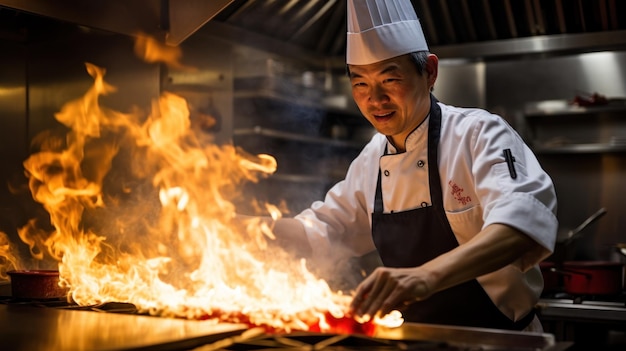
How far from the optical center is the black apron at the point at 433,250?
233 centimetres

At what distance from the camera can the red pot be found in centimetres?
358

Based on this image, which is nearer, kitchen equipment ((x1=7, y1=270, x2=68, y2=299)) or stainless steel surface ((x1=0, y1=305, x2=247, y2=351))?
stainless steel surface ((x1=0, y1=305, x2=247, y2=351))

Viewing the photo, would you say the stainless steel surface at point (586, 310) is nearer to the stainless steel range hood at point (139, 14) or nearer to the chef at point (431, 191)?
the chef at point (431, 191)

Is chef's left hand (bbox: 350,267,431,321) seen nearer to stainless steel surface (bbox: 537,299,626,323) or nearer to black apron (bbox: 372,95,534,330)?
black apron (bbox: 372,95,534,330)

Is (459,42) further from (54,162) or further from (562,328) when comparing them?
(54,162)

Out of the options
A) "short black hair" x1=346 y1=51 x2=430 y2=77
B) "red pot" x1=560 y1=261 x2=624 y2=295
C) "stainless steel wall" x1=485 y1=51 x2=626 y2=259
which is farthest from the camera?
"stainless steel wall" x1=485 y1=51 x2=626 y2=259

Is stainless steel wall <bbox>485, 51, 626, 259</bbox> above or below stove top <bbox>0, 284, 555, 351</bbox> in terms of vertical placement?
above

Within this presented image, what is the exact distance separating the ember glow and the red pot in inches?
59.4

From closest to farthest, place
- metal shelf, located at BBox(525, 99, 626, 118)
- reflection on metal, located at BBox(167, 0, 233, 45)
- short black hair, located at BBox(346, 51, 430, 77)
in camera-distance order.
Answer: short black hair, located at BBox(346, 51, 430, 77) → reflection on metal, located at BBox(167, 0, 233, 45) → metal shelf, located at BBox(525, 99, 626, 118)

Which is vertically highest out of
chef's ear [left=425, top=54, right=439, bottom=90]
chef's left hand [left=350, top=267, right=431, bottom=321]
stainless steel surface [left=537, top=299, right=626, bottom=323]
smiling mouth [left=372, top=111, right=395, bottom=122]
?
chef's ear [left=425, top=54, right=439, bottom=90]

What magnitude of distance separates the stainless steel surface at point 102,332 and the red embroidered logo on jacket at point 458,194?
3.06 ft

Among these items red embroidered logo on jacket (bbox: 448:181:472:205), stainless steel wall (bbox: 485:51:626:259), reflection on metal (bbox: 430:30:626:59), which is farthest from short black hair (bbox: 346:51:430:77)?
stainless steel wall (bbox: 485:51:626:259)

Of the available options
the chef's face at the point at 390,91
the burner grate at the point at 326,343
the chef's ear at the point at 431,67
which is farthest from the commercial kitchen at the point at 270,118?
the chef's ear at the point at 431,67

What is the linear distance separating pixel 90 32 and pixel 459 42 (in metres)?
2.43
